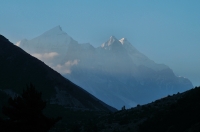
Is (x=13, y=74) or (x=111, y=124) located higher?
(x=13, y=74)

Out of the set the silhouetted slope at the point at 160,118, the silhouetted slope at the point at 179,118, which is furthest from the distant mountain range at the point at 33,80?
the silhouetted slope at the point at 179,118

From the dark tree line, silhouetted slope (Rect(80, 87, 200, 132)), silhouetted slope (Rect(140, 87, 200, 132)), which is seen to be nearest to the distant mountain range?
silhouetted slope (Rect(80, 87, 200, 132))

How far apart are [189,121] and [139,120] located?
25.9 feet

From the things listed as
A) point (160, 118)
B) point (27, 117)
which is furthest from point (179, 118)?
point (27, 117)

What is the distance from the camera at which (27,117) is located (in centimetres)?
2538

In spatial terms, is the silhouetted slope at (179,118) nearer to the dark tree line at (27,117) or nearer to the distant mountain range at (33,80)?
the dark tree line at (27,117)

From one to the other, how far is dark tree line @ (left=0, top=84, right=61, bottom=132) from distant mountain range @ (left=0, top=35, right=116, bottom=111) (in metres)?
62.8

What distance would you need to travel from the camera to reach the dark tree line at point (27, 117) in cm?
2498

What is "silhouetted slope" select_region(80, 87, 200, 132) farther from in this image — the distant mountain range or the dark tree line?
the distant mountain range

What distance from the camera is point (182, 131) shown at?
33.0 metres

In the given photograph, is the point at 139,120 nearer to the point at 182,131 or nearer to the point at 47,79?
the point at 182,131

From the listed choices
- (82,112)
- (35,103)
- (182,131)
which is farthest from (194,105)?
(82,112)

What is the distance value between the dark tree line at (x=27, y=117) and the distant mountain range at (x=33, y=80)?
62.8 metres

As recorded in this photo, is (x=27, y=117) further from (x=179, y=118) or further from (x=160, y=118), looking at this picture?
(x=160, y=118)
